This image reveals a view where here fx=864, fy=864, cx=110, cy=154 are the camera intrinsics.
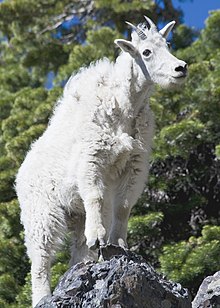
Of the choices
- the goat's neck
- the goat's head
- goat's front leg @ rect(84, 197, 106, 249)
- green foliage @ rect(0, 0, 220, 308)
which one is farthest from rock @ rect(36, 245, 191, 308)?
green foliage @ rect(0, 0, 220, 308)

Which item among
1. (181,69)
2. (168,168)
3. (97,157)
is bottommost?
(97,157)

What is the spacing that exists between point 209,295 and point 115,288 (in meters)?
1.17

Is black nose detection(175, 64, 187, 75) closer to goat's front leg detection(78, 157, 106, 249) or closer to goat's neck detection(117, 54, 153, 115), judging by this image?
goat's neck detection(117, 54, 153, 115)

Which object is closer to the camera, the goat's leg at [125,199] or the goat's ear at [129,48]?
the goat's leg at [125,199]

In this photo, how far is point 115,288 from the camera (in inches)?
252

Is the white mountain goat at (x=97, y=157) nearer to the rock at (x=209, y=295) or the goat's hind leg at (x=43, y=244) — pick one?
the goat's hind leg at (x=43, y=244)

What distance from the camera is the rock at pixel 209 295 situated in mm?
7137

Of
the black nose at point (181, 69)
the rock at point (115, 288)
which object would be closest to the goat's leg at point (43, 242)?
the rock at point (115, 288)

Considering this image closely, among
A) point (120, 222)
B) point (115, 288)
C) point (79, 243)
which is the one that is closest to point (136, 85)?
point (120, 222)

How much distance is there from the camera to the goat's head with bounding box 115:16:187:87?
743cm

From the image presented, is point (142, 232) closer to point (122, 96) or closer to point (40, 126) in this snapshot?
point (40, 126)

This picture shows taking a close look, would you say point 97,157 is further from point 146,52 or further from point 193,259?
point 193,259

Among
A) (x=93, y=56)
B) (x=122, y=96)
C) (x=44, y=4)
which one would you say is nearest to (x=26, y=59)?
(x=44, y=4)

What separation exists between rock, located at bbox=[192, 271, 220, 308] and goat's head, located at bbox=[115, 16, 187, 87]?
176 centimetres
